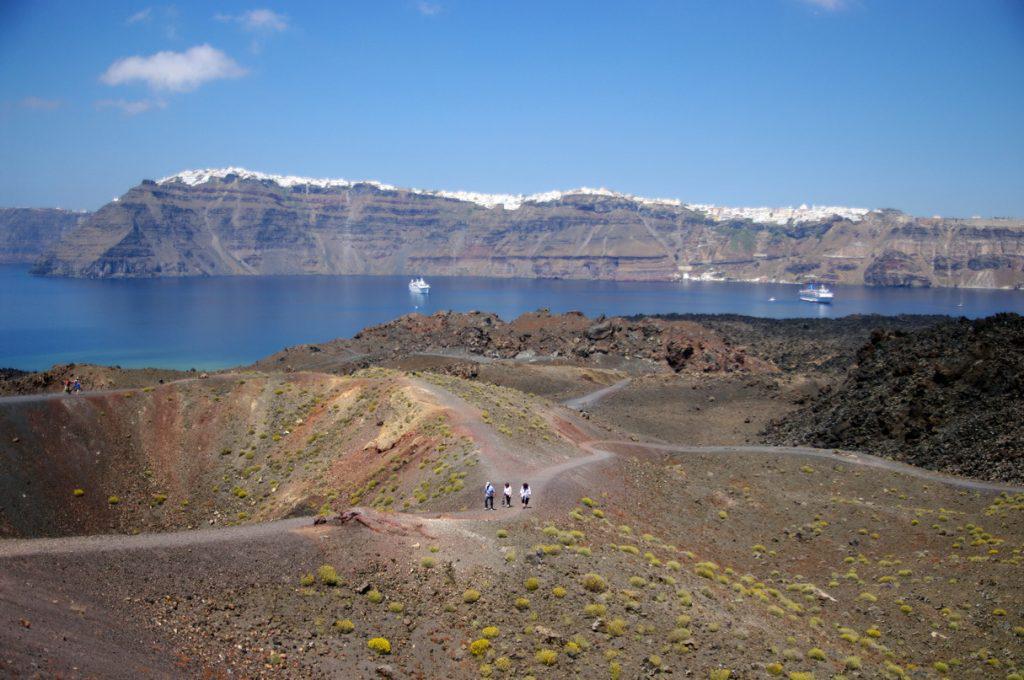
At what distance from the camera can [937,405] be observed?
50.8m

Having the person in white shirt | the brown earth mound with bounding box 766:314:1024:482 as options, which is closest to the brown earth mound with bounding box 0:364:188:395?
the person in white shirt

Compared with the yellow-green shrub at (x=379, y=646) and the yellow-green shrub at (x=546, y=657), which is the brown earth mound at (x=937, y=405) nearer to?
the yellow-green shrub at (x=546, y=657)

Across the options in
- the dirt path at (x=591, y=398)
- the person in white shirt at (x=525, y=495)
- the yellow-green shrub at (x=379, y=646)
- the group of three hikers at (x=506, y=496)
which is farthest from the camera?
the dirt path at (x=591, y=398)

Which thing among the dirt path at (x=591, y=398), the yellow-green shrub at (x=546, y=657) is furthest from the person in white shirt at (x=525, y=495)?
the dirt path at (x=591, y=398)

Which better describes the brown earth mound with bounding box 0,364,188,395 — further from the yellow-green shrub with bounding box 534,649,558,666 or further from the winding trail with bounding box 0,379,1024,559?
the yellow-green shrub with bounding box 534,649,558,666

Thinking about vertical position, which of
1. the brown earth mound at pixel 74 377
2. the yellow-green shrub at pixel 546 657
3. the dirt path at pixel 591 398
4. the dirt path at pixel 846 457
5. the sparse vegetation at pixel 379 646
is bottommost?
the dirt path at pixel 591 398

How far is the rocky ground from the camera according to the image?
18547mm

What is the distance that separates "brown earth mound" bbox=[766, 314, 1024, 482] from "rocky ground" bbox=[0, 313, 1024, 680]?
1.54 feet

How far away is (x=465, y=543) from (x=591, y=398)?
5122cm

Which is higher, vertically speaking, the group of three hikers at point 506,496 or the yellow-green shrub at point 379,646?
the group of three hikers at point 506,496

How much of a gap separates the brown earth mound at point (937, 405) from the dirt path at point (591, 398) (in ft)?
56.1

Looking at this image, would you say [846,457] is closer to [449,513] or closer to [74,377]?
[449,513]

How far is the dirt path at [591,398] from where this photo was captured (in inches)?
2788

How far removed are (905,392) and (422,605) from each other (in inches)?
1786
